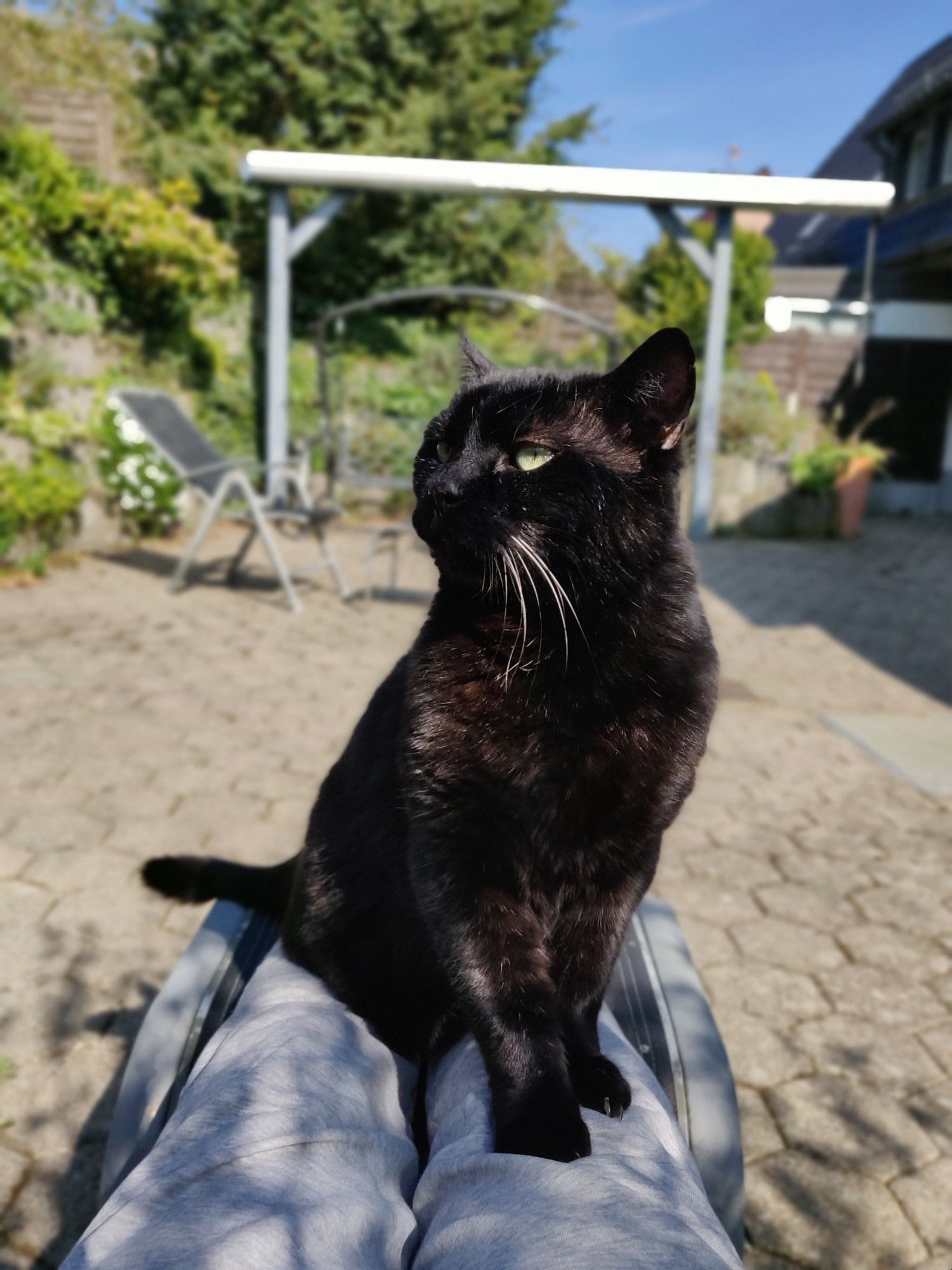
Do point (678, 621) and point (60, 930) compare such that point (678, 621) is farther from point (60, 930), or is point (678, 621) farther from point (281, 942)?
point (60, 930)

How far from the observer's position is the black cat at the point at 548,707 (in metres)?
1.32

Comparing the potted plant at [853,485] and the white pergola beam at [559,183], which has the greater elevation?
the white pergola beam at [559,183]

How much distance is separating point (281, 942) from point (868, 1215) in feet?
4.31

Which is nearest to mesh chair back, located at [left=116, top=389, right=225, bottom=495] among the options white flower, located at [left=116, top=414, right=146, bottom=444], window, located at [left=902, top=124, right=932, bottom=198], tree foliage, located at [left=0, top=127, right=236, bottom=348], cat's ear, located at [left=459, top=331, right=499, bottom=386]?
white flower, located at [left=116, top=414, right=146, bottom=444]

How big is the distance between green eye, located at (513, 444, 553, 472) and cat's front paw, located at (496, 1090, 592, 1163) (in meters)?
0.84

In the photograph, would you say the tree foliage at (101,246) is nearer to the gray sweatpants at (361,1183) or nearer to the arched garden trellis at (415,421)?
the arched garden trellis at (415,421)

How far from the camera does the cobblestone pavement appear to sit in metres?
1.99

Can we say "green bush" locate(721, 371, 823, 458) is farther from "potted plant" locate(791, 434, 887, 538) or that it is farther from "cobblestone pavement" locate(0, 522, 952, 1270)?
"cobblestone pavement" locate(0, 522, 952, 1270)

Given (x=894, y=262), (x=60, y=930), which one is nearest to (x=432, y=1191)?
(x=60, y=930)

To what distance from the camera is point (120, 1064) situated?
7.29 feet

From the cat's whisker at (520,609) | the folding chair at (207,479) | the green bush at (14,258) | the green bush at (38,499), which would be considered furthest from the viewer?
the green bush at (14,258)

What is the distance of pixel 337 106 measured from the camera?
13.6 metres

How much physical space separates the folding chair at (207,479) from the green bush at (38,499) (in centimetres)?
87

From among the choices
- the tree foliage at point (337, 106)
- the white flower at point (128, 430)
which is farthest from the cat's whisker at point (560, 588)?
the tree foliage at point (337, 106)
